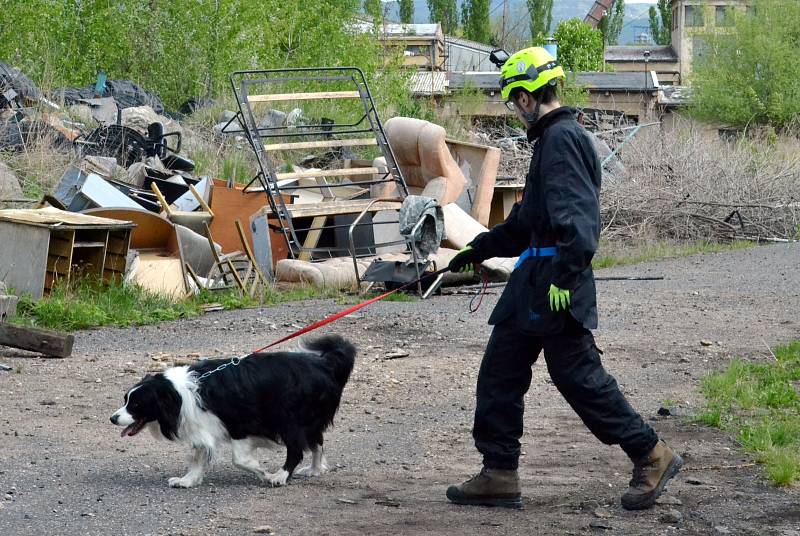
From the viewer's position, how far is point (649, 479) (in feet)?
17.0

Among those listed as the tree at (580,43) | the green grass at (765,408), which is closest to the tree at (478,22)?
the tree at (580,43)

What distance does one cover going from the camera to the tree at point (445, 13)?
10138 centimetres

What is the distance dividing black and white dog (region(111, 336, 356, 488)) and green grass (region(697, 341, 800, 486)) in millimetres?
2293

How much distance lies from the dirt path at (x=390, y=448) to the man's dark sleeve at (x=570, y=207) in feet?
3.69

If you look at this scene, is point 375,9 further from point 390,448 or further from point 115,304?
point 390,448

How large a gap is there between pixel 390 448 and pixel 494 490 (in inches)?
56.3

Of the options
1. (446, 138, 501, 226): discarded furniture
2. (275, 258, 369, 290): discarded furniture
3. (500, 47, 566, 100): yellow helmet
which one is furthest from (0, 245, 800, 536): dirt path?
(446, 138, 501, 226): discarded furniture

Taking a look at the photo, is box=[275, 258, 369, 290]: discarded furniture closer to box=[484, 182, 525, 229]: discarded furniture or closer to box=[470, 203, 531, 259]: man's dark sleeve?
box=[484, 182, 525, 229]: discarded furniture

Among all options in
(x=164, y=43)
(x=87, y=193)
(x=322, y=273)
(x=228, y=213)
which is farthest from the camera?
(x=164, y=43)

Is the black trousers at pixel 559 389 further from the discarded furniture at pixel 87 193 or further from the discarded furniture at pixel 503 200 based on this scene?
the discarded furniture at pixel 503 200

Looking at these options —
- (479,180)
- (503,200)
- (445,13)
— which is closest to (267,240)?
(479,180)

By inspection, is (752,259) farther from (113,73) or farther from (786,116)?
(786,116)

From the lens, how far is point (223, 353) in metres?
9.58

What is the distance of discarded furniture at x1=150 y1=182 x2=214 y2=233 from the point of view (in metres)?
14.6
